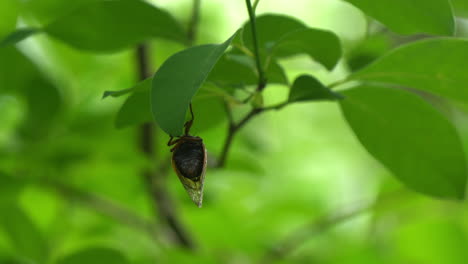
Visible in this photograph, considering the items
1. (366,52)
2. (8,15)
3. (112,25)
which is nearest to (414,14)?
(112,25)

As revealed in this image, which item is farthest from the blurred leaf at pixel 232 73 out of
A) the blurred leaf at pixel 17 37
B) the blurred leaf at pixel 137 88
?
the blurred leaf at pixel 17 37

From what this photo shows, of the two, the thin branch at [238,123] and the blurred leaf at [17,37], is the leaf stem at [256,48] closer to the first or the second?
the thin branch at [238,123]

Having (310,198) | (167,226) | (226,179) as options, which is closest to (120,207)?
(167,226)

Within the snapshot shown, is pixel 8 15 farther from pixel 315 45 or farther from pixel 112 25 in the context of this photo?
pixel 315 45

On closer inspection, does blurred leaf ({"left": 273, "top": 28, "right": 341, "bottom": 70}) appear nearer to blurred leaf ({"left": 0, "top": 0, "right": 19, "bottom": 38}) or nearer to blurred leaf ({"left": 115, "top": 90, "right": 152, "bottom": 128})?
blurred leaf ({"left": 115, "top": 90, "right": 152, "bottom": 128})

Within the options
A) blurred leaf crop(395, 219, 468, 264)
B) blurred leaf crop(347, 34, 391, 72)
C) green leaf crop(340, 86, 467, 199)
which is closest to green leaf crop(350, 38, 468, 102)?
green leaf crop(340, 86, 467, 199)
